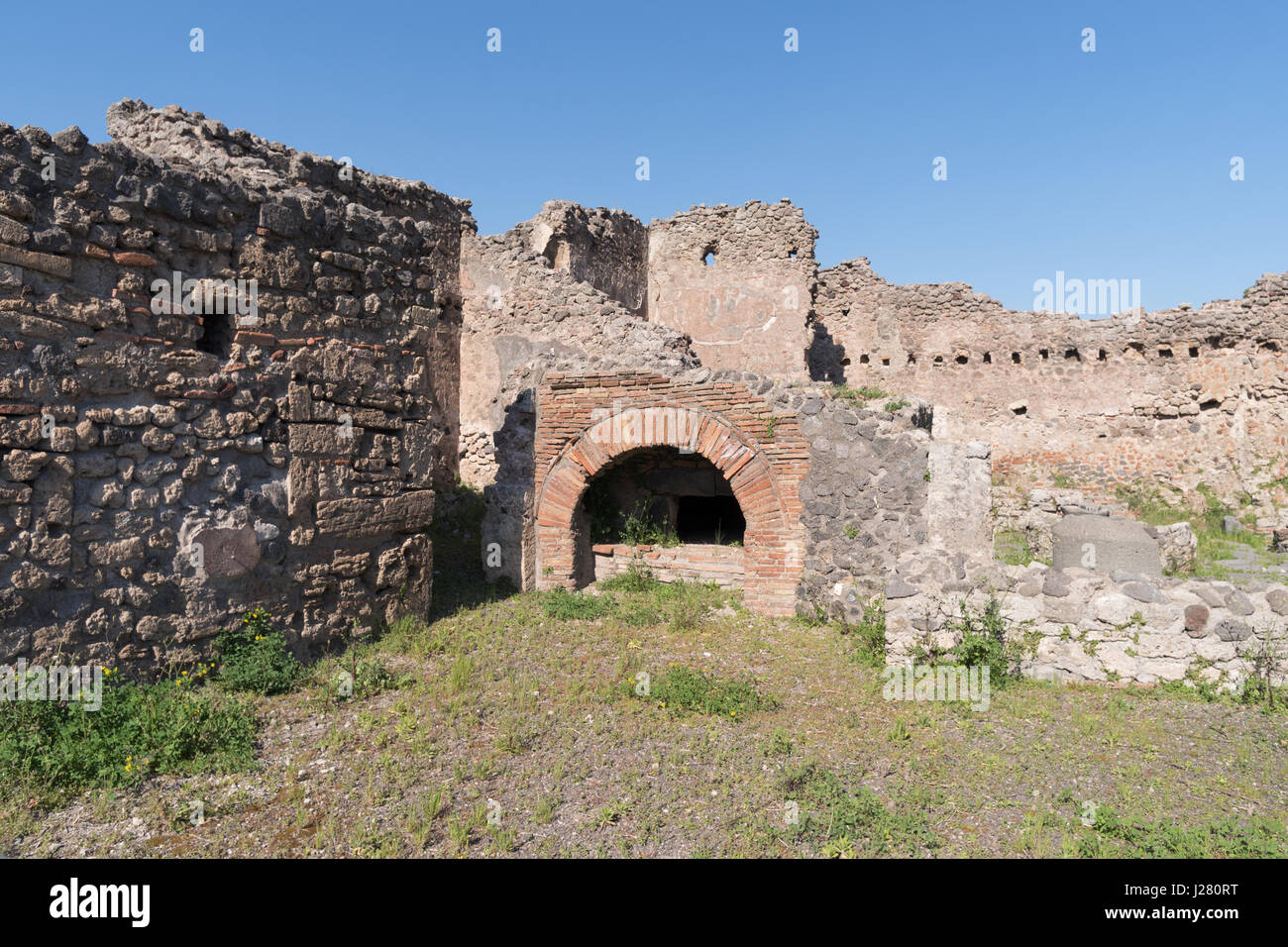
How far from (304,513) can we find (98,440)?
1.49m

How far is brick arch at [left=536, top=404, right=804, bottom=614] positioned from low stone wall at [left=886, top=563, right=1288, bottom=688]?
7.13ft

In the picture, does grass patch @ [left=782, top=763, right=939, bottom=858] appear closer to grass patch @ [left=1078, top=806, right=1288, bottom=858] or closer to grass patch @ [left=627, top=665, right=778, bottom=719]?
grass patch @ [left=1078, top=806, right=1288, bottom=858]

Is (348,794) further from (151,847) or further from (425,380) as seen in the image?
(425,380)

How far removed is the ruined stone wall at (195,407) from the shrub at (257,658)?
136 mm

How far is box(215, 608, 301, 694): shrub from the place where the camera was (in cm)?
520

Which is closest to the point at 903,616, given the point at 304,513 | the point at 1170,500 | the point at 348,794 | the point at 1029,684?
the point at 1029,684

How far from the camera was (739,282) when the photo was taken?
55.9 ft

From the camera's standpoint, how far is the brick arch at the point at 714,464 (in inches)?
329

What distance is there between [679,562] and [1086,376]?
1293 centimetres

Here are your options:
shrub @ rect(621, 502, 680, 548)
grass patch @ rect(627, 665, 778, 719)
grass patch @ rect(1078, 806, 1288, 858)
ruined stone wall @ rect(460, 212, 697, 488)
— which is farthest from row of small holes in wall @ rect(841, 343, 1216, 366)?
grass patch @ rect(1078, 806, 1288, 858)

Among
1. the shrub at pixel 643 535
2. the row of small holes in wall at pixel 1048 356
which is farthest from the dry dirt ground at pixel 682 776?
the row of small holes in wall at pixel 1048 356

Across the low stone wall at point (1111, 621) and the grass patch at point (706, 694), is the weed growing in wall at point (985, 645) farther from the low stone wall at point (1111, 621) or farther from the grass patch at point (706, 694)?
the grass patch at point (706, 694)

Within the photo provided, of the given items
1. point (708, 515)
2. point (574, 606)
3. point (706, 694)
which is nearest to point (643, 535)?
point (574, 606)

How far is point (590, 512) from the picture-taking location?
9.84m
